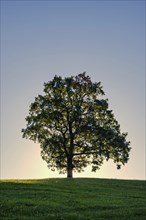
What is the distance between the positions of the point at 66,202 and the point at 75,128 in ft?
126

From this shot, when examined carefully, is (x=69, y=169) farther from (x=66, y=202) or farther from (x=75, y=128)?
(x=66, y=202)

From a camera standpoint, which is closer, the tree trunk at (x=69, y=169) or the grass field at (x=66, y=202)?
the grass field at (x=66, y=202)

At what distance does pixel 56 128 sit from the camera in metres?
83.5

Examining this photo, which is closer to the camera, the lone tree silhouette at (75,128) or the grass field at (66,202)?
the grass field at (66,202)

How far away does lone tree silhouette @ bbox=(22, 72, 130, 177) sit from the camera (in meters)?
82.8

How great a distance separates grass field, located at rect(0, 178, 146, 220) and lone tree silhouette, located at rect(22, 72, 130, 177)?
71.5ft

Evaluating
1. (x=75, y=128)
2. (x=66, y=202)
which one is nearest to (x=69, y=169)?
(x=75, y=128)

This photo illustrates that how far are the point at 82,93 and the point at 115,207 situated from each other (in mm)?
42682

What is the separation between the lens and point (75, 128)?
Result: 83.2 meters

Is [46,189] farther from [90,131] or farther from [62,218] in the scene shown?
[90,131]

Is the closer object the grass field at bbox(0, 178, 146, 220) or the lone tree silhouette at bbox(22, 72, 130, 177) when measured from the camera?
the grass field at bbox(0, 178, 146, 220)

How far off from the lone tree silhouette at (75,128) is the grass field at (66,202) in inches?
858

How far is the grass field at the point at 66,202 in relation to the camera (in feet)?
126

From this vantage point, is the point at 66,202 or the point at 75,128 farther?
the point at 75,128
